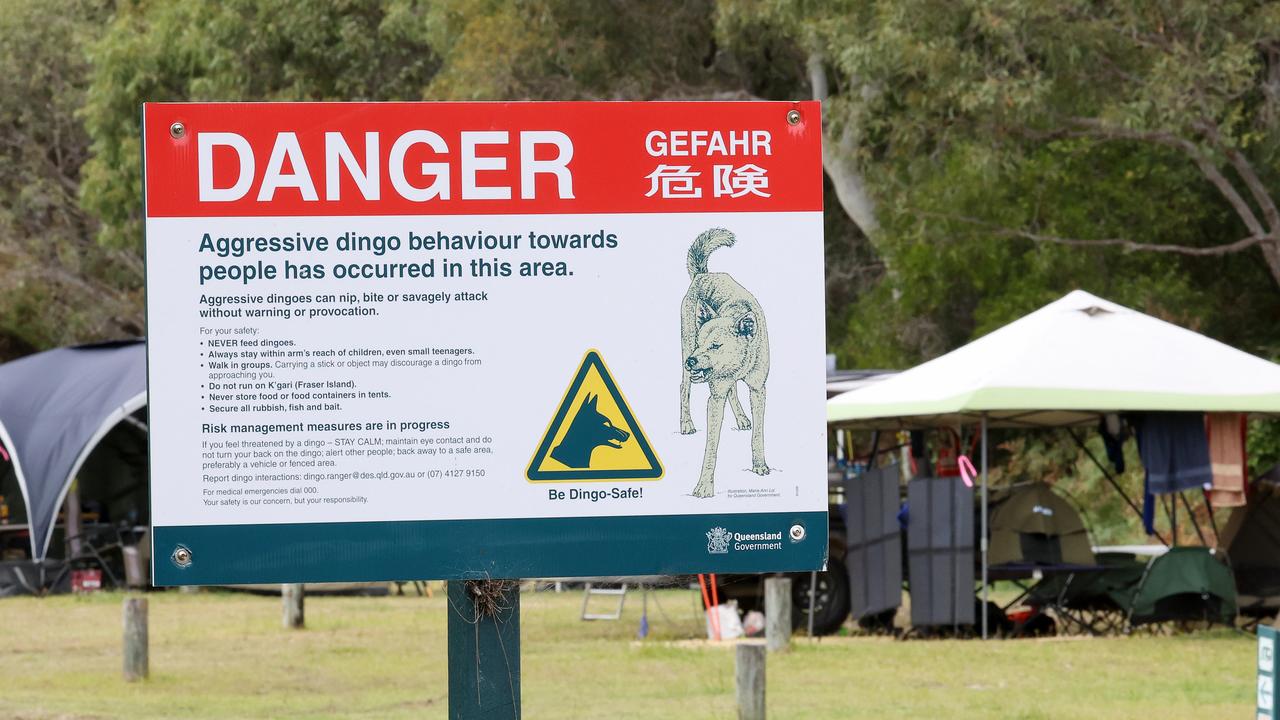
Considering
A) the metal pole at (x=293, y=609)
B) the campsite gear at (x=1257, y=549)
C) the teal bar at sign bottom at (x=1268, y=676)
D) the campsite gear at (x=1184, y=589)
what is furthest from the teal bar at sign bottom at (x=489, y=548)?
the metal pole at (x=293, y=609)

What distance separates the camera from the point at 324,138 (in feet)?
15.4

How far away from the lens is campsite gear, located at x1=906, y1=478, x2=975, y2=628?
52.5 feet

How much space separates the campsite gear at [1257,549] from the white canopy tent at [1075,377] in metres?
1.31

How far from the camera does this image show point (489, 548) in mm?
4730

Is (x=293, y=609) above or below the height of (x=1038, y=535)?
below

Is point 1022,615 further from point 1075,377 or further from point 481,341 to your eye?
point 481,341

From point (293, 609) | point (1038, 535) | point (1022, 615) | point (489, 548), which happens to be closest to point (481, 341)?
point (489, 548)

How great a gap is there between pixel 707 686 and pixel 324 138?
8433 mm

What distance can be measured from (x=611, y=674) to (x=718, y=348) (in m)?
Result: 9.06

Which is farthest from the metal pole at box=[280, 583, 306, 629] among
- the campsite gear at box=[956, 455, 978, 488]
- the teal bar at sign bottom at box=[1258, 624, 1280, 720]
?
the teal bar at sign bottom at box=[1258, 624, 1280, 720]

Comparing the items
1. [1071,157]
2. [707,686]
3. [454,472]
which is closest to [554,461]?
[454,472]

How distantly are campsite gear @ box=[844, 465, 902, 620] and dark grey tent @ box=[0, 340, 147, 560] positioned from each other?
30.5 feet

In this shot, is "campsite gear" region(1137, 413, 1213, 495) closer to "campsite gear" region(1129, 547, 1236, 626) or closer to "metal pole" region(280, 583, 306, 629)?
"campsite gear" region(1129, 547, 1236, 626)

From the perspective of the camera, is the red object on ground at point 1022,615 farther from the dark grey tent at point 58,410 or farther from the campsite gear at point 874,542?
the dark grey tent at point 58,410
